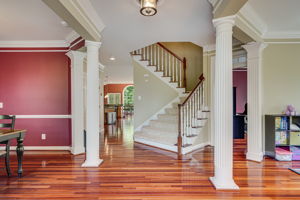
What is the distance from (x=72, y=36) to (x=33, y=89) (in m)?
1.64

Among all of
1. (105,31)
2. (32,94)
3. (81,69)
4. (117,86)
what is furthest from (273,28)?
(117,86)

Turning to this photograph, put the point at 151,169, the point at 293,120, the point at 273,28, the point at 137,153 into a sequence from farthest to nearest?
the point at 137,153, the point at 293,120, the point at 273,28, the point at 151,169

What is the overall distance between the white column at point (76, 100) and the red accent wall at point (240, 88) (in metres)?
6.18

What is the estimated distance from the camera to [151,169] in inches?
113

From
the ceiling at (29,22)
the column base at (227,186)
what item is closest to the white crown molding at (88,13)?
the ceiling at (29,22)

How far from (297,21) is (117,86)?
13.0 meters

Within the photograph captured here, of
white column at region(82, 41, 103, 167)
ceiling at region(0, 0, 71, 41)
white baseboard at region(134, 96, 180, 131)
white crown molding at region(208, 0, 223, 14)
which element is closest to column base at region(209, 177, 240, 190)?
white column at region(82, 41, 103, 167)

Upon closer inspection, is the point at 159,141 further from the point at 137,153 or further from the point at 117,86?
the point at 117,86

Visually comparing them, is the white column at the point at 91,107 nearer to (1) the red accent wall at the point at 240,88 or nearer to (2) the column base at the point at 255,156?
Result: (2) the column base at the point at 255,156

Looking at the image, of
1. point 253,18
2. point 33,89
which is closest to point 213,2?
point 253,18

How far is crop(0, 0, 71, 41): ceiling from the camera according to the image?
254 centimetres

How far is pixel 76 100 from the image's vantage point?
3873 mm

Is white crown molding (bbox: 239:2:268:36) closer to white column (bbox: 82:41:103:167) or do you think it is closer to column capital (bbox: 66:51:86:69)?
white column (bbox: 82:41:103:167)

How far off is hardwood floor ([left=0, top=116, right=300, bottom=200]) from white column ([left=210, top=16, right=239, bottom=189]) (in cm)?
24
